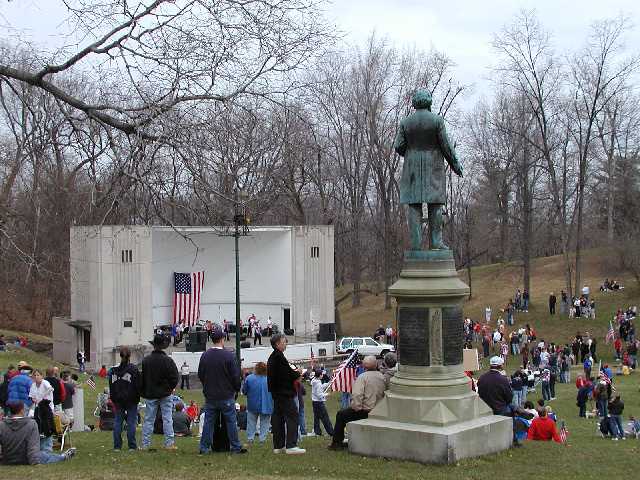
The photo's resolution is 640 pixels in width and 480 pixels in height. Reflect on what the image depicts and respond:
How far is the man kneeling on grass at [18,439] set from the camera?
30.1ft

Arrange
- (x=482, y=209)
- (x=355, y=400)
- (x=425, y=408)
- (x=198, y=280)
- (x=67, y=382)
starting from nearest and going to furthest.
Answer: (x=425, y=408) < (x=355, y=400) < (x=67, y=382) < (x=198, y=280) < (x=482, y=209)

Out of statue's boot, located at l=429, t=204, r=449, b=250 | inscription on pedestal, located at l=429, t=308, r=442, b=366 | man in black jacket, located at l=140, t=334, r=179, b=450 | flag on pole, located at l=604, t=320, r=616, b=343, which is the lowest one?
flag on pole, located at l=604, t=320, r=616, b=343

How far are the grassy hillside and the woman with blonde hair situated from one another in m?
30.5

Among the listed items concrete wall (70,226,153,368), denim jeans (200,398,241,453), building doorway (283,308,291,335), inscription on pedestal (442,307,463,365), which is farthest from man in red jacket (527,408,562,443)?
building doorway (283,308,291,335)

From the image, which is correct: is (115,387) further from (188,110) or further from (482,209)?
(482,209)

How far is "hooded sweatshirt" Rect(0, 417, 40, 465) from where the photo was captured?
916cm

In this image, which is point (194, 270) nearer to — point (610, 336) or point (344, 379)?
point (610, 336)

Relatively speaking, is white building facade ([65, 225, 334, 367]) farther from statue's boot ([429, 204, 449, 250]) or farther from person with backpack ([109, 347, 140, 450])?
statue's boot ([429, 204, 449, 250])

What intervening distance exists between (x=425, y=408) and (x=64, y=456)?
432 centimetres

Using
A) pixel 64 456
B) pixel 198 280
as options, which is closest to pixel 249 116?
pixel 64 456

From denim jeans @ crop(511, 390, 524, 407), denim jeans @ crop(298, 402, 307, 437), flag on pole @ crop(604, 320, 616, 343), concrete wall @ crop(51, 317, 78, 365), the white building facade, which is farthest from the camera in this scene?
flag on pole @ crop(604, 320, 616, 343)

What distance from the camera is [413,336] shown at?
33.6 ft

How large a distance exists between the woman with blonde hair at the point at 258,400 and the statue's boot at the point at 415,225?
288 cm

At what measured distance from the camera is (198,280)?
39.2m
